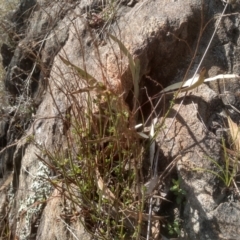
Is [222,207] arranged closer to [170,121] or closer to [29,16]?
[170,121]

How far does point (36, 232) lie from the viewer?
10.4 feet

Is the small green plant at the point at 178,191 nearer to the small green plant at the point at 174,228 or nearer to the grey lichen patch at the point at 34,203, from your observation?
the small green plant at the point at 174,228

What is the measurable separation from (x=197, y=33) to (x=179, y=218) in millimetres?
1177

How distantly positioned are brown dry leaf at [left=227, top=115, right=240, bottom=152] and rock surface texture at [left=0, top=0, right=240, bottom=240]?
1.8 inches

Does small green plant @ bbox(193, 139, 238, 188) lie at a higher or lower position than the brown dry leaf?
lower

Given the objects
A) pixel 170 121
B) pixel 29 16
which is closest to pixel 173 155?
pixel 170 121

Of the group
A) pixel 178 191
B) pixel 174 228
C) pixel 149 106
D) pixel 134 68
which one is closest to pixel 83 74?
pixel 134 68

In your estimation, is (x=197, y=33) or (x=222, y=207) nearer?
(x=222, y=207)

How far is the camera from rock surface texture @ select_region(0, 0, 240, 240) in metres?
2.69

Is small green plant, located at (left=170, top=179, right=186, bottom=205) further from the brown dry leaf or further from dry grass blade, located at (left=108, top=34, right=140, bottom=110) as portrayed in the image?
dry grass blade, located at (left=108, top=34, right=140, bottom=110)

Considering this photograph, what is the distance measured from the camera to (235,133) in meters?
2.90

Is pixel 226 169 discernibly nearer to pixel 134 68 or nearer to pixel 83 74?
pixel 134 68

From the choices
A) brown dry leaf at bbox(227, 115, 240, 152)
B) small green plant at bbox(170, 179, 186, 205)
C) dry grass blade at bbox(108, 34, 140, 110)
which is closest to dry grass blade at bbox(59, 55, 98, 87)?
dry grass blade at bbox(108, 34, 140, 110)

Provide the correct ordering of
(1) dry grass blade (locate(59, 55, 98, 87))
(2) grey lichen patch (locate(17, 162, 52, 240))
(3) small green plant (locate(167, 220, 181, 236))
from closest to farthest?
(3) small green plant (locate(167, 220, 181, 236)), (1) dry grass blade (locate(59, 55, 98, 87)), (2) grey lichen patch (locate(17, 162, 52, 240))
